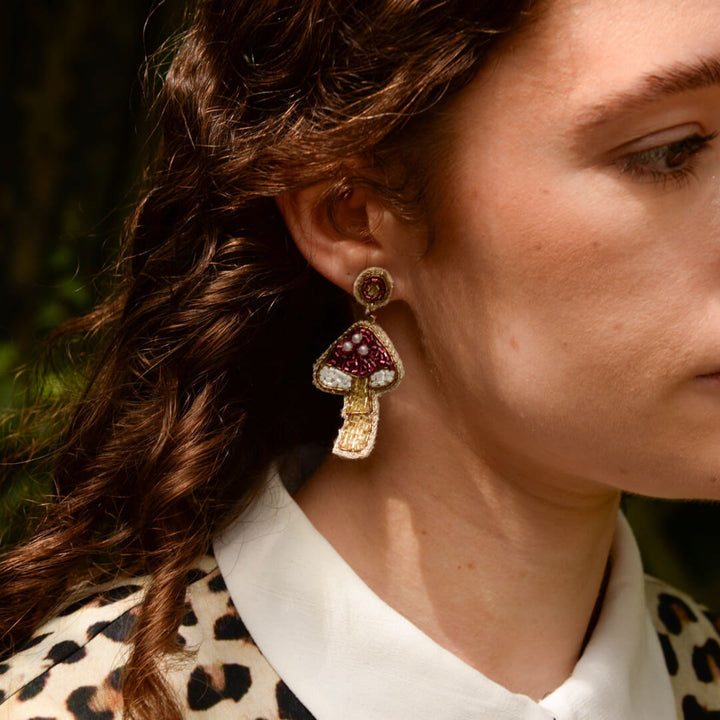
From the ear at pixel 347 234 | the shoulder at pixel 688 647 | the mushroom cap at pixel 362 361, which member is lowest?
the shoulder at pixel 688 647

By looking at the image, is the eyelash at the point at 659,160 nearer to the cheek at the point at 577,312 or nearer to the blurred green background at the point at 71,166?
the cheek at the point at 577,312

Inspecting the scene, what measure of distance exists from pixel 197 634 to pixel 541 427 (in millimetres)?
551

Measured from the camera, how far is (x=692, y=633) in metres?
1.94

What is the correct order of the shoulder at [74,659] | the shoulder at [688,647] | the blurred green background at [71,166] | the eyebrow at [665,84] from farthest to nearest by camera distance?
1. the blurred green background at [71,166]
2. the shoulder at [688,647]
3. the shoulder at [74,659]
4. the eyebrow at [665,84]

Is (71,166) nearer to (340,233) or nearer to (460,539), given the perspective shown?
A: (340,233)

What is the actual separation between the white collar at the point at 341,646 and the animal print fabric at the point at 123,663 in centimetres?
2

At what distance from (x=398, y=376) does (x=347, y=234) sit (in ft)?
0.69

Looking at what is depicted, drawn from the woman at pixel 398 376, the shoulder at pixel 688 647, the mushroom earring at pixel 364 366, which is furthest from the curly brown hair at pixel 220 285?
the shoulder at pixel 688 647

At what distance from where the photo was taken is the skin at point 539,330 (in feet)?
4.22

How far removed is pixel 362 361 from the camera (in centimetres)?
150

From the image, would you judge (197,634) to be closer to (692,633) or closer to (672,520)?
(692,633)

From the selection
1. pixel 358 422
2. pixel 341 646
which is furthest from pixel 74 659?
pixel 358 422

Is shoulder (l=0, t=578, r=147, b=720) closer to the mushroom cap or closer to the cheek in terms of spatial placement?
the mushroom cap

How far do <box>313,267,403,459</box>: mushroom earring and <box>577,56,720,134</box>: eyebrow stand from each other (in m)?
0.40
